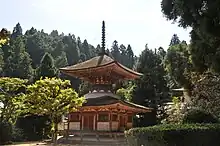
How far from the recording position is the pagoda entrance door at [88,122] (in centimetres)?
2921

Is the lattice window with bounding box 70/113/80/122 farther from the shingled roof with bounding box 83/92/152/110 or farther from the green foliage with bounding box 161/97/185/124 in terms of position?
the green foliage with bounding box 161/97/185/124

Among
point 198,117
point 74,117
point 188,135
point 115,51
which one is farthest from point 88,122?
point 115,51

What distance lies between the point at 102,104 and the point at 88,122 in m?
2.74

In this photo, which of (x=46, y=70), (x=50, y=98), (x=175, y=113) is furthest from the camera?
(x=46, y=70)

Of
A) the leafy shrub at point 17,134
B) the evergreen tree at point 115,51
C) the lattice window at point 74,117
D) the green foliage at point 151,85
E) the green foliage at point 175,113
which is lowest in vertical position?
the leafy shrub at point 17,134

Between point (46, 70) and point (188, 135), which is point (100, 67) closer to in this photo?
point (46, 70)

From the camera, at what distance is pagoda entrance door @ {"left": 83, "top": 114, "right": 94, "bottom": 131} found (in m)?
29.2

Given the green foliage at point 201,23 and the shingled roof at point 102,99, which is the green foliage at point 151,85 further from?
the green foliage at point 201,23

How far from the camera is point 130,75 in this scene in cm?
3156

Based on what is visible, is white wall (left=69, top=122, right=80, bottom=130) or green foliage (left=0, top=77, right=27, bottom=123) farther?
white wall (left=69, top=122, right=80, bottom=130)

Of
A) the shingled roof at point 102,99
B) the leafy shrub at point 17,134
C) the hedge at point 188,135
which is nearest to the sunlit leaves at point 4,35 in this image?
the hedge at point 188,135

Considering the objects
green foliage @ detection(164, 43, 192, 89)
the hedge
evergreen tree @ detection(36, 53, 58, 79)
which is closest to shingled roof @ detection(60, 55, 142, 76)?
green foliage @ detection(164, 43, 192, 89)

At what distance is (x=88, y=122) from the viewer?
29.5 m

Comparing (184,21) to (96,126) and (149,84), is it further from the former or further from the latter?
(149,84)
